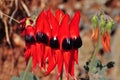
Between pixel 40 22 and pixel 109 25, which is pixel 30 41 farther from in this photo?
pixel 109 25

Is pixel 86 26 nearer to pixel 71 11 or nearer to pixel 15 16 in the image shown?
pixel 71 11

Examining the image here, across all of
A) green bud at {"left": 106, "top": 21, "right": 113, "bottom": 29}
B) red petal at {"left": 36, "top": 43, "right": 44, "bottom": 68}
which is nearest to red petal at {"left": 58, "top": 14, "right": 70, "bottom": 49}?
red petal at {"left": 36, "top": 43, "right": 44, "bottom": 68}

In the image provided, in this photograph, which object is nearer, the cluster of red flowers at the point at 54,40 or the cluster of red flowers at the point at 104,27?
the cluster of red flowers at the point at 54,40

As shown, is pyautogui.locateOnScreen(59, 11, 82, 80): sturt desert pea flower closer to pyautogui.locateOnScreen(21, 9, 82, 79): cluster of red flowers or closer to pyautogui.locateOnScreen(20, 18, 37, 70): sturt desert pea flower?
pyautogui.locateOnScreen(21, 9, 82, 79): cluster of red flowers

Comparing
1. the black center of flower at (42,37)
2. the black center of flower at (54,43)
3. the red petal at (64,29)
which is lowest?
the black center of flower at (54,43)

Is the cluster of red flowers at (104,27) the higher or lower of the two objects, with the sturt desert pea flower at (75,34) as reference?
higher

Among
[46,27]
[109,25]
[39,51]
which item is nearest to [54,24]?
[46,27]

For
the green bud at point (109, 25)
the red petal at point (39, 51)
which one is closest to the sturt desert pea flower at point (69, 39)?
the red petal at point (39, 51)

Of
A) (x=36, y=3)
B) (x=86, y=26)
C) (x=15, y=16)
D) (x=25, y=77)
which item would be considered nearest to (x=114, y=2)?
(x=86, y=26)

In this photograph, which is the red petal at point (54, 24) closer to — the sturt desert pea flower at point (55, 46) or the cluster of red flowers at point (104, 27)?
the sturt desert pea flower at point (55, 46)
